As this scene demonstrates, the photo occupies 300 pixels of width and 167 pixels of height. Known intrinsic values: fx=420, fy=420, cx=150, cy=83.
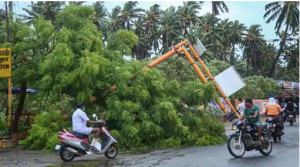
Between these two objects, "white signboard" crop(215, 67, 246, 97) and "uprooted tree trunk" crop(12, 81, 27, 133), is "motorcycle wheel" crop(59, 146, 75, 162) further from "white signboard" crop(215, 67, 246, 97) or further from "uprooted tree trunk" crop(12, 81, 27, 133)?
"white signboard" crop(215, 67, 246, 97)

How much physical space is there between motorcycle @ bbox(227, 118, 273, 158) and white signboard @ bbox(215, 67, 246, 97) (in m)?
10.0

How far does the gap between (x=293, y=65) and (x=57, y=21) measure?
175 ft

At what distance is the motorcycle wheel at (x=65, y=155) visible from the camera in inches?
438

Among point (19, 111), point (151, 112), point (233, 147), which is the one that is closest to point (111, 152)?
point (233, 147)

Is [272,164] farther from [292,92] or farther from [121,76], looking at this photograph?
[292,92]

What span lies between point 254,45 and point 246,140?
5262 cm

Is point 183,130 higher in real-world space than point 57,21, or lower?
lower

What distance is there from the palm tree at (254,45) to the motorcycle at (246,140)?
51.5 m

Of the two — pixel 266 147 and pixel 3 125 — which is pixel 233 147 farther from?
pixel 3 125

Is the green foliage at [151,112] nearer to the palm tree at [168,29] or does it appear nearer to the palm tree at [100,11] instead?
the palm tree at [168,29]

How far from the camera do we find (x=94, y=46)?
15.4 meters

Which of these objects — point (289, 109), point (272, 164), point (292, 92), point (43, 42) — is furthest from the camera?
Answer: point (292, 92)

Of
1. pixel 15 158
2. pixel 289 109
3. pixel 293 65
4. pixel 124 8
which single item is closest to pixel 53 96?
pixel 15 158

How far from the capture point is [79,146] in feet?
36.9
